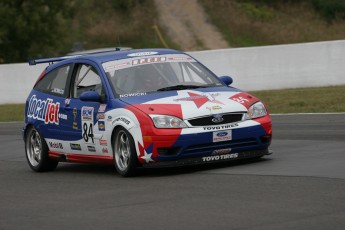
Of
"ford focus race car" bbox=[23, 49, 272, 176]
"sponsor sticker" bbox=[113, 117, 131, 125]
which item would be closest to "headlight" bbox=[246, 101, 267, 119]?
"ford focus race car" bbox=[23, 49, 272, 176]

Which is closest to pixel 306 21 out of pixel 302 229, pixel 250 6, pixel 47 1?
pixel 250 6

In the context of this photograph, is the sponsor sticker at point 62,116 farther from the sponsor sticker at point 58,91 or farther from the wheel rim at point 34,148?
the wheel rim at point 34,148

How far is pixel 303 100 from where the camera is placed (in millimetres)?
22453

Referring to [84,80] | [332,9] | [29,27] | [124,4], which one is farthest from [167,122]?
[124,4]

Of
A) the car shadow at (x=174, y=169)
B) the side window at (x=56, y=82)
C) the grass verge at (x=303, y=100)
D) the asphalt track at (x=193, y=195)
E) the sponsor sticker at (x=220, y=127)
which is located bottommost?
the grass verge at (x=303, y=100)

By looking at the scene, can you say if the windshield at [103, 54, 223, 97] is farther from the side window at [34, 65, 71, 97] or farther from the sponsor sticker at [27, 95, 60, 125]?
the sponsor sticker at [27, 95, 60, 125]

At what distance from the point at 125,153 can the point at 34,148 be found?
2.46 m

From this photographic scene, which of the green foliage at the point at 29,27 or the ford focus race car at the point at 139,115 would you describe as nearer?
the ford focus race car at the point at 139,115

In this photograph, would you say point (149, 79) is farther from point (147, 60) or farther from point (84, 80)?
point (84, 80)

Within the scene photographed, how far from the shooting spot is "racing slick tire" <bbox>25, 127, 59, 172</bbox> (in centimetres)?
1297

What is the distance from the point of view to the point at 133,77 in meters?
11.9

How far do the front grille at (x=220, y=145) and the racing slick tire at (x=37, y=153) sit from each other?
279 centimetres

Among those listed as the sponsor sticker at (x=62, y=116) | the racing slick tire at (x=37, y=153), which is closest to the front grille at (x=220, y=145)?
the sponsor sticker at (x=62, y=116)

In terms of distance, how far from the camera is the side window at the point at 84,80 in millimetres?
12297
